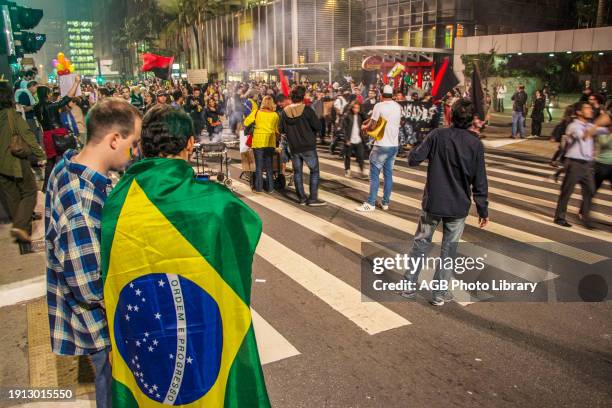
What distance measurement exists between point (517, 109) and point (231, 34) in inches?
2169

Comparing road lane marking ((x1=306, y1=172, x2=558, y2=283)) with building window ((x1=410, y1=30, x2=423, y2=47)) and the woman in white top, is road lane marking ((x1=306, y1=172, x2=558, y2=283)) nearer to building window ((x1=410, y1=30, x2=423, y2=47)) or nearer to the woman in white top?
the woman in white top

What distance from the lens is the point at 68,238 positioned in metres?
2.29

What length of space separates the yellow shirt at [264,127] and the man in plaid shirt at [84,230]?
23.5ft

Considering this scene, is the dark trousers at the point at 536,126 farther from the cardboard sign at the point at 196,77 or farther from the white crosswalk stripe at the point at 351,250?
the cardboard sign at the point at 196,77

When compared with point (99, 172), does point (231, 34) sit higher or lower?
higher

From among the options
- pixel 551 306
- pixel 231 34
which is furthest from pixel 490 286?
pixel 231 34

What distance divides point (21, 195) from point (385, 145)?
18.6 feet

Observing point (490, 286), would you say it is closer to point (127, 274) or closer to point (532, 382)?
point (532, 382)

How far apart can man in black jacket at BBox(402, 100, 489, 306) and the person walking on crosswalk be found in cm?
347

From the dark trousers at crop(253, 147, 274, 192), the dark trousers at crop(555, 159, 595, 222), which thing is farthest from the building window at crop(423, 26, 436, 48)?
the dark trousers at crop(555, 159, 595, 222)

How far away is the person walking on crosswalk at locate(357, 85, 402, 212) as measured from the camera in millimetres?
8466

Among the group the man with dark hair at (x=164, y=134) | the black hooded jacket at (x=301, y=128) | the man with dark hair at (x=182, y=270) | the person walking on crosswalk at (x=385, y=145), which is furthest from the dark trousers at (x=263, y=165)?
the man with dark hair at (x=182, y=270)

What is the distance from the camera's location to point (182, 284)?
2002 millimetres

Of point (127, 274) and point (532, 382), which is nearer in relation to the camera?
point (127, 274)
